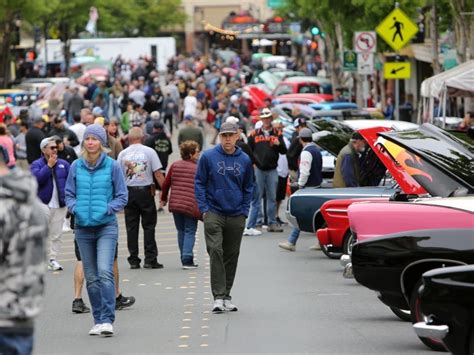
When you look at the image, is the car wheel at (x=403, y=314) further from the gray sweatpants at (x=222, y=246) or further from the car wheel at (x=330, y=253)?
the car wheel at (x=330, y=253)

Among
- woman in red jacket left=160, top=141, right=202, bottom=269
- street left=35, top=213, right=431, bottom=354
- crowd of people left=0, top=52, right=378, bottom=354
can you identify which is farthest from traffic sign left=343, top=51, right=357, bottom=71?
woman in red jacket left=160, top=141, right=202, bottom=269

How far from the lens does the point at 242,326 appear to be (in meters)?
12.2

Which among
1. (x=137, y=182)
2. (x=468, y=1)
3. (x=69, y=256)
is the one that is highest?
(x=468, y=1)

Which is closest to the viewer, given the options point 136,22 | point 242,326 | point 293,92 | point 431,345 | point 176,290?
point 431,345

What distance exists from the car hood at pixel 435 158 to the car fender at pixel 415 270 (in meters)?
1.53

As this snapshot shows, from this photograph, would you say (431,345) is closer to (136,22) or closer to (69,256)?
(69,256)

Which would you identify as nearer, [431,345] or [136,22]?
[431,345]

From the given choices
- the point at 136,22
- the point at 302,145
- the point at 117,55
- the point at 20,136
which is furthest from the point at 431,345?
the point at 136,22

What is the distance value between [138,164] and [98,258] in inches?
191

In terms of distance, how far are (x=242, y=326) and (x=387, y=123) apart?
11.6 m

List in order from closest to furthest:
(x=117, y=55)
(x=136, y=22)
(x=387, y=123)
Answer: (x=387, y=123)
(x=117, y=55)
(x=136, y=22)

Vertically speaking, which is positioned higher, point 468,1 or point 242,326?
point 468,1

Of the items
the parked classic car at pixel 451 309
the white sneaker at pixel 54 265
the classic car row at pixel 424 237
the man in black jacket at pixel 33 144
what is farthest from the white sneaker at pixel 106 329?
the man in black jacket at pixel 33 144

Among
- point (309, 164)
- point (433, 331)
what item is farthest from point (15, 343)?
point (309, 164)
